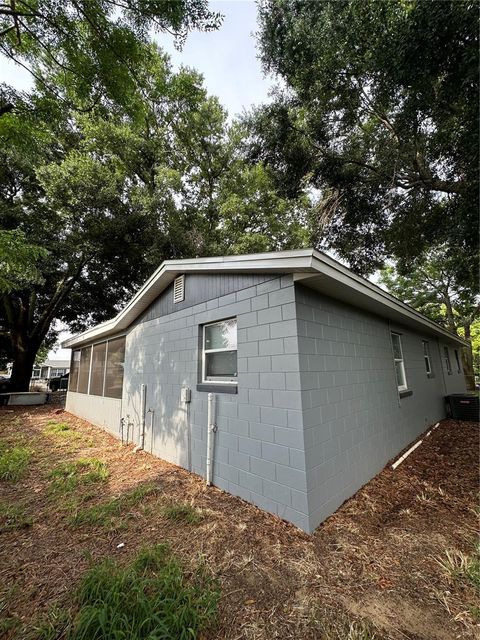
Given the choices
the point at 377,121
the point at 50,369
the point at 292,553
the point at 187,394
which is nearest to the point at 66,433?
the point at 187,394

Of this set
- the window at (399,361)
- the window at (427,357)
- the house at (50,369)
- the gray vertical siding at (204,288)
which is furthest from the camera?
the house at (50,369)

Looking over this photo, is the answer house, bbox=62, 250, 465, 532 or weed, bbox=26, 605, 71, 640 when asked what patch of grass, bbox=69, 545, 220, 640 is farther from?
house, bbox=62, 250, 465, 532

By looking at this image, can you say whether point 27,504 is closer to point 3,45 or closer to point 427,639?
point 427,639

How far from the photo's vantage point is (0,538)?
9.85 ft

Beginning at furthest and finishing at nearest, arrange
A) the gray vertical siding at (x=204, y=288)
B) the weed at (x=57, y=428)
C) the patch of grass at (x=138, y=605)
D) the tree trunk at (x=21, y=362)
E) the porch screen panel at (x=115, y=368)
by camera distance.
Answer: the tree trunk at (x=21, y=362)
the weed at (x=57, y=428)
the porch screen panel at (x=115, y=368)
the gray vertical siding at (x=204, y=288)
the patch of grass at (x=138, y=605)

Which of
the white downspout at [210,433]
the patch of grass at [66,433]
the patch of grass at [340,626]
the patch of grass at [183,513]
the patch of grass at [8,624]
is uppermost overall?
the white downspout at [210,433]

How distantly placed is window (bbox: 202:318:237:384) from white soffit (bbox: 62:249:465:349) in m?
0.93

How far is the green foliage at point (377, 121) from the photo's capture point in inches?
182

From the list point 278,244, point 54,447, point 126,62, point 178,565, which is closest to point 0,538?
point 178,565

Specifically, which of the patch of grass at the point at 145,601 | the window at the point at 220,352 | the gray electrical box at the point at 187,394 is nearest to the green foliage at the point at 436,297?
the window at the point at 220,352

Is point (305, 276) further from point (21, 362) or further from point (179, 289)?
point (21, 362)

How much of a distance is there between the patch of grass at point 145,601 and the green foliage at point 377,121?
7235 millimetres

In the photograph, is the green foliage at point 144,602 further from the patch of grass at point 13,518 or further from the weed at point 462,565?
the weed at point 462,565

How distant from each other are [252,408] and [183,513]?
1.51m
